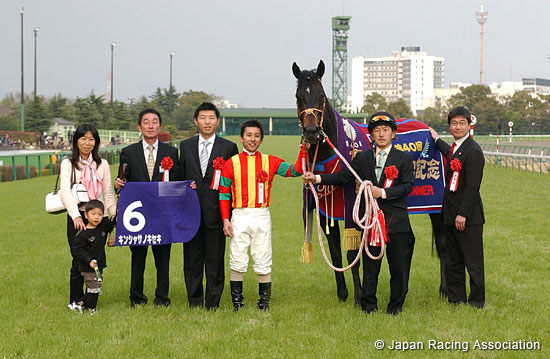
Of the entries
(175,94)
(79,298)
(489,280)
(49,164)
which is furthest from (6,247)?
(175,94)

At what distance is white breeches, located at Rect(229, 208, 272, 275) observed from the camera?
5.50 meters

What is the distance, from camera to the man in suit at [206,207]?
571cm

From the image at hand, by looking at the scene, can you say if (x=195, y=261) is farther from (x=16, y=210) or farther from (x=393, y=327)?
(x=16, y=210)

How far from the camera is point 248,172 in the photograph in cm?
554

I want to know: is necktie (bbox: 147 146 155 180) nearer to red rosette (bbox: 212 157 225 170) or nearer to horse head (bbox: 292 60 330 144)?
red rosette (bbox: 212 157 225 170)

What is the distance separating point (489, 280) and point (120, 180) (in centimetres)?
444

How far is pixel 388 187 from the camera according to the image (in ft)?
17.6

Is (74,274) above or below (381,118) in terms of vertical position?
below

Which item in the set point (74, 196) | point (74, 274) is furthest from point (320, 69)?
point (74, 274)

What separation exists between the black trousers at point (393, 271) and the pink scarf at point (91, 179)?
2.58 metres

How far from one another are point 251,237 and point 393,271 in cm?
136

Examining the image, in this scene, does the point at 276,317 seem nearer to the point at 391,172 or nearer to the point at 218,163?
the point at 218,163

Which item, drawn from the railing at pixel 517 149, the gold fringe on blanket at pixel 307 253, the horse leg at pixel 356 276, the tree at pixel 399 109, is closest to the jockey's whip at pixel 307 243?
the gold fringe on blanket at pixel 307 253

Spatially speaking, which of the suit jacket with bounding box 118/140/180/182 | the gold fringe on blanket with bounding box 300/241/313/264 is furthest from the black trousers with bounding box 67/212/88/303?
the gold fringe on blanket with bounding box 300/241/313/264
